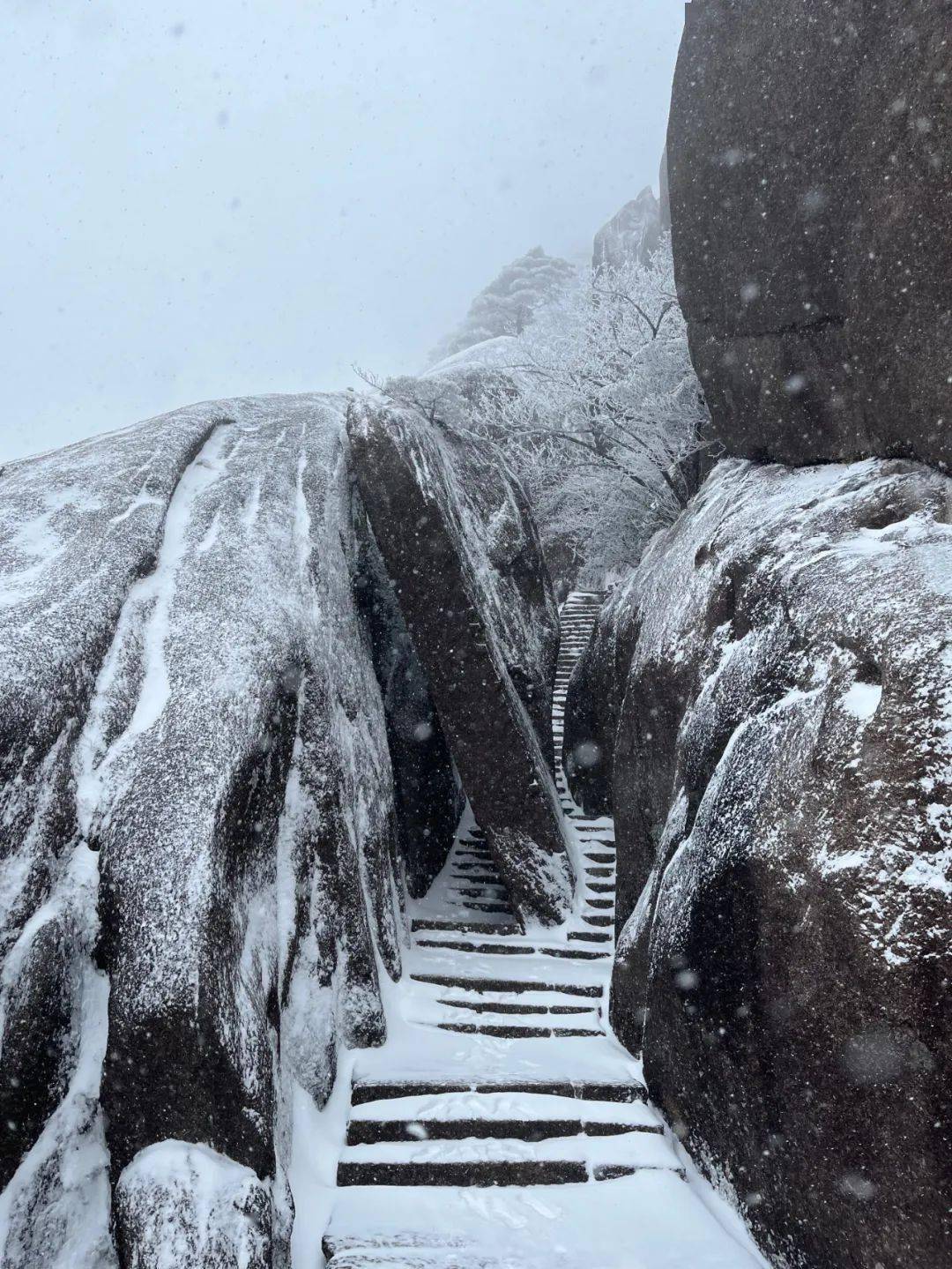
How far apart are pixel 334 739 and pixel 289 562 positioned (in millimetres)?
1534

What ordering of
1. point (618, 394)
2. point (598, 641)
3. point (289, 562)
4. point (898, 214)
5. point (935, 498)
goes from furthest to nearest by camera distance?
1. point (618, 394)
2. point (598, 641)
3. point (289, 562)
4. point (898, 214)
5. point (935, 498)

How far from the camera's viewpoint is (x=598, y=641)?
384 inches

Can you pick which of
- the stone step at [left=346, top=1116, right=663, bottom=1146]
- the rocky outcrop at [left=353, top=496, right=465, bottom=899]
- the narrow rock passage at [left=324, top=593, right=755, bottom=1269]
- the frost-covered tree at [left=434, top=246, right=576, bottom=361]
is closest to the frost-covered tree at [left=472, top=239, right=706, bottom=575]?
the rocky outcrop at [left=353, top=496, right=465, bottom=899]

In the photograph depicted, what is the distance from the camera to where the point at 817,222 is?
5617 millimetres

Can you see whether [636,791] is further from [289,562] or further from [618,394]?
[618,394]

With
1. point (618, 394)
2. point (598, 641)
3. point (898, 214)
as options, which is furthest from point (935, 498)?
point (618, 394)

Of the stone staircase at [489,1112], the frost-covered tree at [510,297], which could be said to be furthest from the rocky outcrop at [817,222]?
the frost-covered tree at [510,297]

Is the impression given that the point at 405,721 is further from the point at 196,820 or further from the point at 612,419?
the point at 612,419

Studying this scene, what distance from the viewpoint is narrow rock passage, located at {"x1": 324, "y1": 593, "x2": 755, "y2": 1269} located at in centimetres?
364

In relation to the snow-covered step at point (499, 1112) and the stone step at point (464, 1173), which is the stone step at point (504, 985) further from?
the stone step at point (464, 1173)

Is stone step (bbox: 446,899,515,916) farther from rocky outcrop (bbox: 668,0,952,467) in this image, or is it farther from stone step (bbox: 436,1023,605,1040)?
rocky outcrop (bbox: 668,0,952,467)

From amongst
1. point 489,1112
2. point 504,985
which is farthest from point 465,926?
point 489,1112

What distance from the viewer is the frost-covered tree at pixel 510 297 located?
38.2 meters

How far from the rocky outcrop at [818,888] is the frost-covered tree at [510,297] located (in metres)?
34.8
